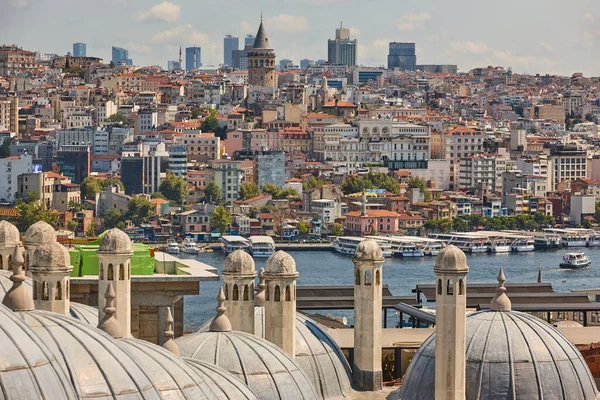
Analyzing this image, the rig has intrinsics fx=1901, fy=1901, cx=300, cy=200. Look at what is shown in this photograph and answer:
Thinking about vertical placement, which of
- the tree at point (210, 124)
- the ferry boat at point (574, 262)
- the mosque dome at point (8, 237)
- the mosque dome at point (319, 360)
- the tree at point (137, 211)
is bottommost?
the ferry boat at point (574, 262)

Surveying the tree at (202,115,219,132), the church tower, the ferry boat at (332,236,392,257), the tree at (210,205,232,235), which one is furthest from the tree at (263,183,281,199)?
the church tower

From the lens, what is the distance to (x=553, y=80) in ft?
424

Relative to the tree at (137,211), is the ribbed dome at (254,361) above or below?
above

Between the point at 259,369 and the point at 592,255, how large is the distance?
54279 millimetres

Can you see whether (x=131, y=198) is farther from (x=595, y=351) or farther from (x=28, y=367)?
(x=28, y=367)

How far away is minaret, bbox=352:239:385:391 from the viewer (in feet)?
41.0

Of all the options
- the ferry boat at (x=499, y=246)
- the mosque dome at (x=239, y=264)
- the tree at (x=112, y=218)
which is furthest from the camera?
the tree at (x=112, y=218)

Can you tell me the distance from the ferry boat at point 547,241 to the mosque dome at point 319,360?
5418cm

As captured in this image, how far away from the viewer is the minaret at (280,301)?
11570 millimetres

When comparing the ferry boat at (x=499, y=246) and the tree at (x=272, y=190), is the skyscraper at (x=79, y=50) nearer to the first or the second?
the tree at (x=272, y=190)

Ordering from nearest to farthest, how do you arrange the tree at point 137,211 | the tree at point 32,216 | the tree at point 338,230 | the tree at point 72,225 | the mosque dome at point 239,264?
the mosque dome at point 239,264
the tree at point 32,216
the tree at point 72,225
the tree at point 137,211
the tree at point 338,230

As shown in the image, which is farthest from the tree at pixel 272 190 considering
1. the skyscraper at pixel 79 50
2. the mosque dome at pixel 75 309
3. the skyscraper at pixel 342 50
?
the skyscraper at pixel 79 50

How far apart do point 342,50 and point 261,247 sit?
87868 mm

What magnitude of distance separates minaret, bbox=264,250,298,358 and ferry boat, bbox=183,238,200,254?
4915cm
